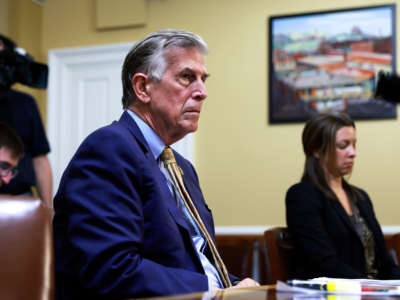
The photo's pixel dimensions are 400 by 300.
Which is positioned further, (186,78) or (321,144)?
(321,144)

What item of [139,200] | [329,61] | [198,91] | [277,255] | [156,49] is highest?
[329,61]

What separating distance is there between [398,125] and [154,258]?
297 centimetres

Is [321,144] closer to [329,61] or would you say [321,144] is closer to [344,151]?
[344,151]

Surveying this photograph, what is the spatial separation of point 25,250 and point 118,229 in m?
0.20

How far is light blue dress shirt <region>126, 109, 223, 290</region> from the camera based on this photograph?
1.47 metres

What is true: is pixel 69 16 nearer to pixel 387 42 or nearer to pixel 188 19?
pixel 188 19

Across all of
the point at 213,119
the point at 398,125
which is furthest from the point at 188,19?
the point at 398,125

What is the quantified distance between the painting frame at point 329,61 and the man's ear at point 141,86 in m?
2.57

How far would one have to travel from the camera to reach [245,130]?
13.5ft

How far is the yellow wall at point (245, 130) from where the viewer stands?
3854mm

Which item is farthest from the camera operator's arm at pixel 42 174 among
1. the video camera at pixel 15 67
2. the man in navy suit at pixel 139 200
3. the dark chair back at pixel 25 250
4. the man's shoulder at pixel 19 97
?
the dark chair back at pixel 25 250

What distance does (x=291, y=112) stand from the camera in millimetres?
4016

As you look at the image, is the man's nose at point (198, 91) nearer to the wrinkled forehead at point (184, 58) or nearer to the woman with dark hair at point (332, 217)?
the wrinkled forehead at point (184, 58)

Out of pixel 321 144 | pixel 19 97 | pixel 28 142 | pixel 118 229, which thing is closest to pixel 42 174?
pixel 28 142
